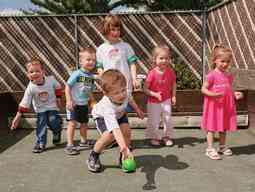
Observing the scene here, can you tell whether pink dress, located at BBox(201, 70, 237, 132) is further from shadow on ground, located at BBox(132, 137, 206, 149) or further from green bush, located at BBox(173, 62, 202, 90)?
green bush, located at BBox(173, 62, 202, 90)

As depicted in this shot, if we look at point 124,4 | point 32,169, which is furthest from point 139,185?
point 124,4

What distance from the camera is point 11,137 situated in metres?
6.27

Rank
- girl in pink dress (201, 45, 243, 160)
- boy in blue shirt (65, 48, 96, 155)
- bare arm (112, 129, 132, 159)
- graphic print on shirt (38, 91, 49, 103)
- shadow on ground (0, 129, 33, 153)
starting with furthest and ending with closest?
shadow on ground (0, 129, 33, 153)
graphic print on shirt (38, 91, 49, 103)
boy in blue shirt (65, 48, 96, 155)
girl in pink dress (201, 45, 243, 160)
bare arm (112, 129, 132, 159)

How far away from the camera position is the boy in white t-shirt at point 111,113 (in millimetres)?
4051

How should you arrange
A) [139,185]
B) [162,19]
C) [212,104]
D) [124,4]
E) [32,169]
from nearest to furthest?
[139,185], [32,169], [212,104], [162,19], [124,4]

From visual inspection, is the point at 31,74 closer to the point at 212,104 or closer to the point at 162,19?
the point at 212,104

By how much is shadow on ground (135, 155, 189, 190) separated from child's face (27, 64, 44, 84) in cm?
161

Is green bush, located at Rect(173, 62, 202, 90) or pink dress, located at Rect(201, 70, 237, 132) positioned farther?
green bush, located at Rect(173, 62, 202, 90)

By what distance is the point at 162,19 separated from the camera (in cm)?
870

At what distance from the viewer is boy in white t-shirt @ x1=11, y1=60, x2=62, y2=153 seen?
5.33 metres

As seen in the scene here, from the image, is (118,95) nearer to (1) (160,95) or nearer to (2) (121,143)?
(2) (121,143)

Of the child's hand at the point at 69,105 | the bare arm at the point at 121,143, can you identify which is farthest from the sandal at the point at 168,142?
the bare arm at the point at 121,143

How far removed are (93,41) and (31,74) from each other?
3598 mm

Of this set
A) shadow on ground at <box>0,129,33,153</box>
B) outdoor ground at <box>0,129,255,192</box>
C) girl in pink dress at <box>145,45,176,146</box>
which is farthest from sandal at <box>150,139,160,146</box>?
shadow on ground at <box>0,129,33,153</box>
